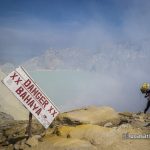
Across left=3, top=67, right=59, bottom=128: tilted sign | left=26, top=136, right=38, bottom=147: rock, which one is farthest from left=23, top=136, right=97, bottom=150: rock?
left=3, top=67, right=59, bottom=128: tilted sign

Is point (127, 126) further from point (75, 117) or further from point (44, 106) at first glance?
point (44, 106)

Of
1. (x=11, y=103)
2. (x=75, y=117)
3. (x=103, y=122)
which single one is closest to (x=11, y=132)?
(x=75, y=117)

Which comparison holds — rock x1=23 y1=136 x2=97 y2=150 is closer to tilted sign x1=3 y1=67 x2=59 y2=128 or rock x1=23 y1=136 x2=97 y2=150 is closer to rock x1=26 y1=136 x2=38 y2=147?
rock x1=26 y1=136 x2=38 y2=147

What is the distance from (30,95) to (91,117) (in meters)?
5.47

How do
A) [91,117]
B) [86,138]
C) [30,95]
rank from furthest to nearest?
[91,117]
[86,138]
[30,95]

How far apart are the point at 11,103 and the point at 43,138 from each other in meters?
125

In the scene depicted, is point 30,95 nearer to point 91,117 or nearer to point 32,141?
point 32,141

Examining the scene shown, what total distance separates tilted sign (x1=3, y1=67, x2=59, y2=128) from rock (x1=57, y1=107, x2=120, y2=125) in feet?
13.4

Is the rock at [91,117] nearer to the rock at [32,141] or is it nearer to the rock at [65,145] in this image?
the rock at [65,145]

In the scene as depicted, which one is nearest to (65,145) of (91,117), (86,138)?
(86,138)

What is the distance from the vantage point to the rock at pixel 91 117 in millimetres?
17391

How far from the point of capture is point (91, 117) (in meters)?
17.7

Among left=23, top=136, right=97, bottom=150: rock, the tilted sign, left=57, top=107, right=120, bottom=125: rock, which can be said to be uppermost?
the tilted sign

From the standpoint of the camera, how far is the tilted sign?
1333 centimetres
